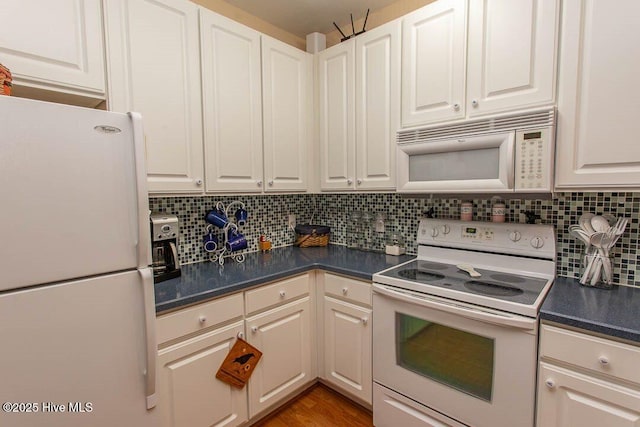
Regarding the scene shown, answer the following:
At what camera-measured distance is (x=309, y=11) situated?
2.12 m

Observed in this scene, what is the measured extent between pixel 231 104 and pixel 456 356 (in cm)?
174

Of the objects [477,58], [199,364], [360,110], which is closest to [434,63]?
[477,58]

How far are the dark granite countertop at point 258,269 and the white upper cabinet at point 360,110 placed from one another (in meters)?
0.47

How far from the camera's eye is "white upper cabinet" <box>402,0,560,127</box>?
4.31ft

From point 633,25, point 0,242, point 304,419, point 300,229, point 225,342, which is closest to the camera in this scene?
point 0,242

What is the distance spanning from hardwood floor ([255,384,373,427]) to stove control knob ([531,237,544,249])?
4.32 feet

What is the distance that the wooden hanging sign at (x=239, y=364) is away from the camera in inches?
58.7

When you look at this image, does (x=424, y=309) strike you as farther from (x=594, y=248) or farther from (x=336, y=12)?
(x=336, y=12)

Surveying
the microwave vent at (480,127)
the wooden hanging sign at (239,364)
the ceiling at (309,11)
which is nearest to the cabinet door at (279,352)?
the wooden hanging sign at (239,364)

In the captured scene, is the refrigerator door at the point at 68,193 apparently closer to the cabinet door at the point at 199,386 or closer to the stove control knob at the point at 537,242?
the cabinet door at the point at 199,386

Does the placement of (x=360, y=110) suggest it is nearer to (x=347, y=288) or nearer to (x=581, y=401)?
(x=347, y=288)

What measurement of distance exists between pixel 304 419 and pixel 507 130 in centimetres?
187

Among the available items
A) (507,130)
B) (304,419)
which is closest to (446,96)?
(507,130)

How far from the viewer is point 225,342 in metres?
1.50
